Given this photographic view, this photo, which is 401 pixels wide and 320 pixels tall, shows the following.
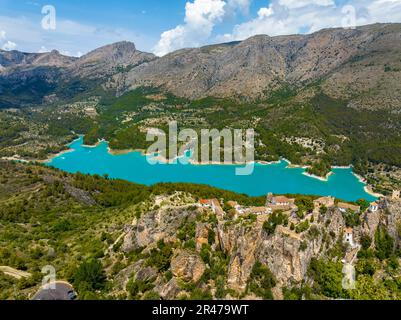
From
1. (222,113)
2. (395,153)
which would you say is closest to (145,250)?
(395,153)

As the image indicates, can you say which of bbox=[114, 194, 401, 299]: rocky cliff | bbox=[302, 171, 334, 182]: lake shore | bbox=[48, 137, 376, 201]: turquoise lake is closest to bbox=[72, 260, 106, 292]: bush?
bbox=[114, 194, 401, 299]: rocky cliff

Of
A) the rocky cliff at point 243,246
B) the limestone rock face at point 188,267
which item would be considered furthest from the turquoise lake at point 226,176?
the limestone rock face at point 188,267

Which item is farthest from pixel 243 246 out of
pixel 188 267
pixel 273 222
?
pixel 188 267

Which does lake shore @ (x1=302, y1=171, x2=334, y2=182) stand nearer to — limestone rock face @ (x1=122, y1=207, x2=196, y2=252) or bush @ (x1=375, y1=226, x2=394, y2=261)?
bush @ (x1=375, y1=226, x2=394, y2=261)

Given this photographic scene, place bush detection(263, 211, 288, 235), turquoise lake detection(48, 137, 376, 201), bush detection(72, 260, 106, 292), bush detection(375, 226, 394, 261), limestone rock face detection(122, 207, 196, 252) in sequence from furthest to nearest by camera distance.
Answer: turquoise lake detection(48, 137, 376, 201), limestone rock face detection(122, 207, 196, 252), bush detection(375, 226, 394, 261), bush detection(72, 260, 106, 292), bush detection(263, 211, 288, 235)

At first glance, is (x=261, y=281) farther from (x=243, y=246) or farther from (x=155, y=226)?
(x=155, y=226)

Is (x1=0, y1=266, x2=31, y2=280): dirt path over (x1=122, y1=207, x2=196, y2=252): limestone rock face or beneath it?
beneath
